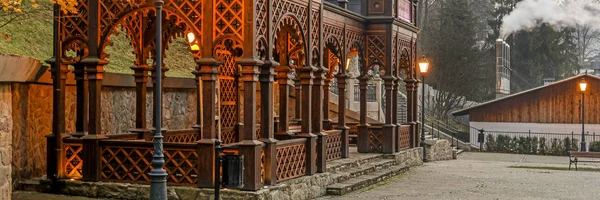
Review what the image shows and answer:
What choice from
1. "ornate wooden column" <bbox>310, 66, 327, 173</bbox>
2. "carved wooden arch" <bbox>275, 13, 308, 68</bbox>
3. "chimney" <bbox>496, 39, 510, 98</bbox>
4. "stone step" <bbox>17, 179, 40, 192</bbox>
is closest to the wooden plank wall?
"chimney" <bbox>496, 39, 510, 98</bbox>

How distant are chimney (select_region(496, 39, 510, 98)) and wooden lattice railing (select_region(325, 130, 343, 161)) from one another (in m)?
37.7

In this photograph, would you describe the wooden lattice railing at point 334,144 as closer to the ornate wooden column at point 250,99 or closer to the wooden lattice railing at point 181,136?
the wooden lattice railing at point 181,136

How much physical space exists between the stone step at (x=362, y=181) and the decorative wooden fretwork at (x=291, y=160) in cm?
117

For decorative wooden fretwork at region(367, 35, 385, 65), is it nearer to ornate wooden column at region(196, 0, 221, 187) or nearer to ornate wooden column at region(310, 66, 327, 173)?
ornate wooden column at region(310, 66, 327, 173)

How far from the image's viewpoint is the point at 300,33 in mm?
16000

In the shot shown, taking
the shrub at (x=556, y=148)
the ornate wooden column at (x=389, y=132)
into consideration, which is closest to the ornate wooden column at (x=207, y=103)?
the ornate wooden column at (x=389, y=132)

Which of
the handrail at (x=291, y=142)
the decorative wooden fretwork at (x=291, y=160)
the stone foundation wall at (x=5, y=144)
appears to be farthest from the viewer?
the handrail at (x=291, y=142)

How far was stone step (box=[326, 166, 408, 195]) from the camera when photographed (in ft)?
55.7

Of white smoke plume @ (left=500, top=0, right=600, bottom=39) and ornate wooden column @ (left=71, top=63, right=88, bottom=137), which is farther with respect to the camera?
white smoke plume @ (left=500, top=0, right=600, bottom=39)

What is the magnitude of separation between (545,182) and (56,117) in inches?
519

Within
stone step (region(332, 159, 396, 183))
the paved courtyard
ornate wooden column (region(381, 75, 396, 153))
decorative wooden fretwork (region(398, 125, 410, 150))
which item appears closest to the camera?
the paved courtyard

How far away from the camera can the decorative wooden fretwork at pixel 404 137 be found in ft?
81.6

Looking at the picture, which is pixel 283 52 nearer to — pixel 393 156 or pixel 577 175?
pixel 393 156

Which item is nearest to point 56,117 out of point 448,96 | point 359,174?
point 359,174
